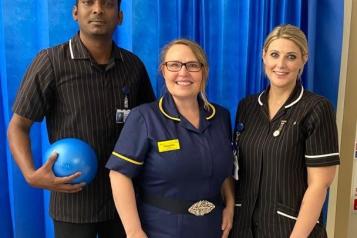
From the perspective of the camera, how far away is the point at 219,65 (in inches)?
78.5

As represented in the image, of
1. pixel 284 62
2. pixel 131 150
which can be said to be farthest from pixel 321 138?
pixel 131 150

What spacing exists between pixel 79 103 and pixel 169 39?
0.65 metres

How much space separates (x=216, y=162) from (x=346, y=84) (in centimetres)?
121

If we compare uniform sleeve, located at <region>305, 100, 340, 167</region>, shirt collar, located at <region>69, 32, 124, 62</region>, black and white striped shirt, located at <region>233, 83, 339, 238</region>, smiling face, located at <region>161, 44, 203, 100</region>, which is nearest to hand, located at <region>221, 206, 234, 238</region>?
black and white striped shirt, located at <region>233, 83, 339, 238</region>

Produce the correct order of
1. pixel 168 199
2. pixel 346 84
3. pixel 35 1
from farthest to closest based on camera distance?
pixel 346 84 < pixel 35 1 < pixel 168 199

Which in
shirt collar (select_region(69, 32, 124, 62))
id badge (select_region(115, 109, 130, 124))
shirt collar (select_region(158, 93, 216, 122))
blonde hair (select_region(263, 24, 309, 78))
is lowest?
id badge (select_region(115, 109, 130, 124))

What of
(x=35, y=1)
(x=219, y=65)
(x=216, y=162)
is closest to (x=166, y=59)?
(x=216, y=162)

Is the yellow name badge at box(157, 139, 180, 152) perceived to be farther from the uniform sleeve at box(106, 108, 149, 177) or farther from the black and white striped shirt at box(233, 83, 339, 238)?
the black and white striped shirt at box(233, 83, 339, 238)

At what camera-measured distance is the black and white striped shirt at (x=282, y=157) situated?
1424 mm

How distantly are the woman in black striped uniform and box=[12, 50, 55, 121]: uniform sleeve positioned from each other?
2.78ft

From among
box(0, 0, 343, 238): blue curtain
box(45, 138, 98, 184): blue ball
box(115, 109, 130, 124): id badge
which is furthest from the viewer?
box(0, 0, 343, 238): blue curtain

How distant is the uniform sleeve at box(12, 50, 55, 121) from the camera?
1448 mm

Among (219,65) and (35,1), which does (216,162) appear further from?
(35,1)

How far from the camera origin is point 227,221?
1566mm
